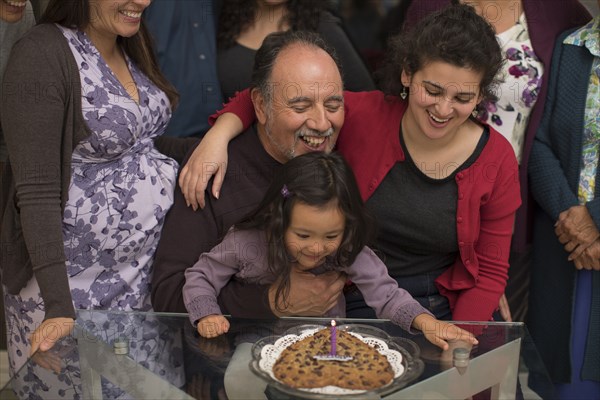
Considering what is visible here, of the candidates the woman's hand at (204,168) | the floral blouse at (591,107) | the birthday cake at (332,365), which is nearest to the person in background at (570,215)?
the floral blouse at (591,107)

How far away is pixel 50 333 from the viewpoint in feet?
5.50

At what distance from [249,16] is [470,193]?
3.24 feet

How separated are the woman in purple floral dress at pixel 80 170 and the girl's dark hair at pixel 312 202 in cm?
35

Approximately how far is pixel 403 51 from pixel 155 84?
67cm

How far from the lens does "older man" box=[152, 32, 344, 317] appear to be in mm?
2045

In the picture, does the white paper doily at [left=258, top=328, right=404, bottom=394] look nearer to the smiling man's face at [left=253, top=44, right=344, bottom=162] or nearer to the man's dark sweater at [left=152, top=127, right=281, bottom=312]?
the man's dark sweater at [left=152, top=127, right=281, bottom=312]

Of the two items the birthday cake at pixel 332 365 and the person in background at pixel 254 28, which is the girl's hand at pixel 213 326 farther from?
the person in background at pixel 254 28

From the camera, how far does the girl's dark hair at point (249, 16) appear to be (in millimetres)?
2568

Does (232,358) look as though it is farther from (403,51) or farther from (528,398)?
(403,51)

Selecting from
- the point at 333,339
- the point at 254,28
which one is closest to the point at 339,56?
the point at 254,28

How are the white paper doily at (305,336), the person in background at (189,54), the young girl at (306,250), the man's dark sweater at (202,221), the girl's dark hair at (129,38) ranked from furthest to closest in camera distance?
the person in background at (189,54) < the man's dark sweater at (202,221) < the girl's dark hair at (129,38) < the young girl at (306,250) < the white paper doily at (305,336)

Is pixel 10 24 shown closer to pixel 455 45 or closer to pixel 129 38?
pixel 129 38

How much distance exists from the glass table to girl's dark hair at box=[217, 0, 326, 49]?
3.88 feet

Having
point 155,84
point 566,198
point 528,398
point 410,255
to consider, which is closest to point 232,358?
point 528,398
